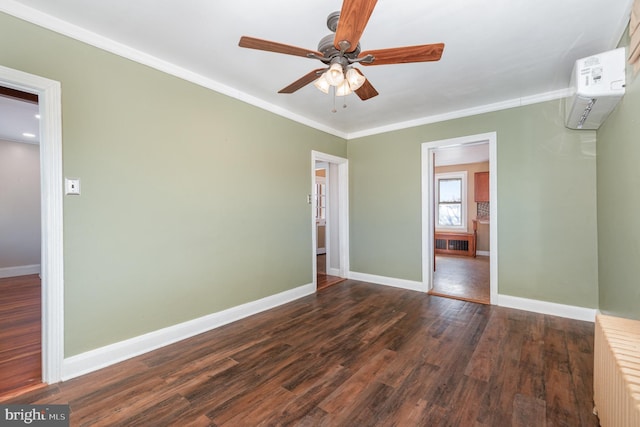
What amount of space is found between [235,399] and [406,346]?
151 cm

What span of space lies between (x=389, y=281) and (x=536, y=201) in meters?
2.25

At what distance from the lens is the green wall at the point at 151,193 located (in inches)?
78.8

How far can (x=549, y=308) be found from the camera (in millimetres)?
3139

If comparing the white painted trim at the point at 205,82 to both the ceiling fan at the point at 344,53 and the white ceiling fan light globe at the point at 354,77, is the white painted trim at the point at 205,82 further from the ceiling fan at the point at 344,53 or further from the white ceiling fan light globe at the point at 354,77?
the white ceiling fan light globe at the point at 354,77

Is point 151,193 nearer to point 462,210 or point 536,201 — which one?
point 536,201

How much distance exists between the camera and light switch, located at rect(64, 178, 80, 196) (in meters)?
1.96

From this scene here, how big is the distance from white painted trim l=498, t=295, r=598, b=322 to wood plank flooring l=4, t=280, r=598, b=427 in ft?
0.43

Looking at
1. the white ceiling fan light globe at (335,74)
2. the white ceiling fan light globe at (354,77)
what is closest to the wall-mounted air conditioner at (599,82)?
the white ceiling fan light globe at (354,77)

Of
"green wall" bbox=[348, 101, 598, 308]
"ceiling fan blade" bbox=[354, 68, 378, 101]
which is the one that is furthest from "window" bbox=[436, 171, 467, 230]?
"ceiling fan blade" bbox=[354, 68, 378, 101]

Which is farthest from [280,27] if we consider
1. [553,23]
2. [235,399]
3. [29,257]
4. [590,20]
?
[29,257]

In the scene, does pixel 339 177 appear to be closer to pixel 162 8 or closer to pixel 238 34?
pixel 238 34

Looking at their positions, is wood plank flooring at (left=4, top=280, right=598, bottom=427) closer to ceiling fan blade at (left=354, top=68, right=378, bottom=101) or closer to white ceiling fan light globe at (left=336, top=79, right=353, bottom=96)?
white ceiling fan light globe at (left=336, top=79, right=353, bottom=96)

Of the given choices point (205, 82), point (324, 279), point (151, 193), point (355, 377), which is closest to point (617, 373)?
point (355, 377)

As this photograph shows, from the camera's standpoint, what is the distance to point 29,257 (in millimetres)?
5105
